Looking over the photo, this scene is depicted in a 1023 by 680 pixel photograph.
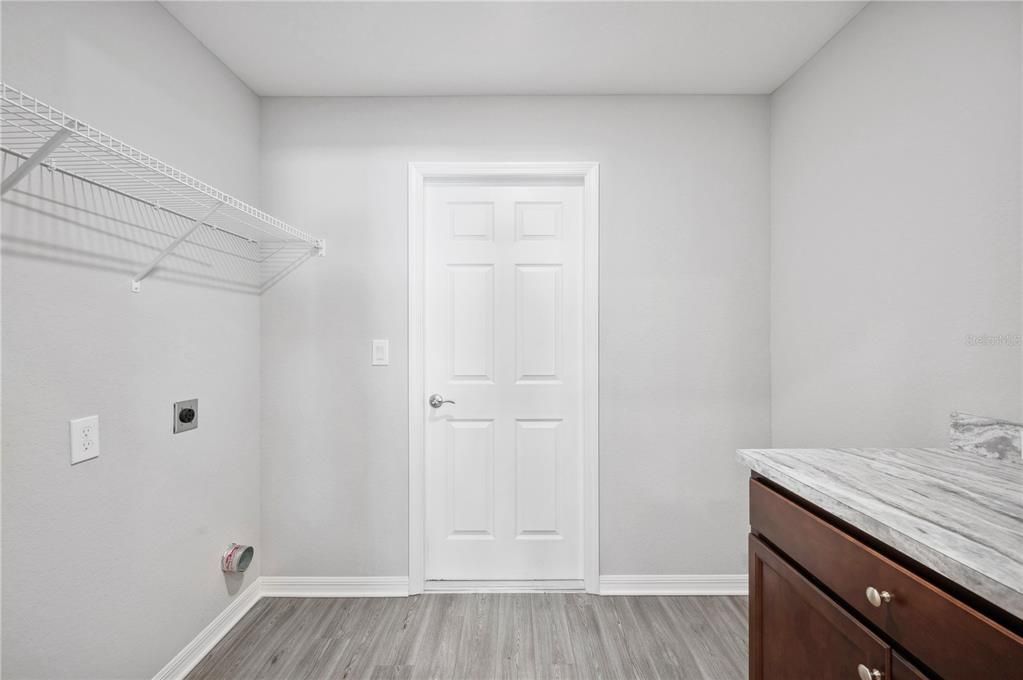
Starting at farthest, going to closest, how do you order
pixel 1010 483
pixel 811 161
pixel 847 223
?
pixel 811 161
pixel 847 223
pixel 1010 483

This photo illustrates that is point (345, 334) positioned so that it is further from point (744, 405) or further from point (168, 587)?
point (744, 405)

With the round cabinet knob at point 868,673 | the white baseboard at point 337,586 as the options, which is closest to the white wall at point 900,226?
the round cabinet knob at point 868,673

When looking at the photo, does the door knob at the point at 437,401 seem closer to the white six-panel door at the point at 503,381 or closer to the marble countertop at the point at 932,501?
the white six-panel door at the point at 503,381

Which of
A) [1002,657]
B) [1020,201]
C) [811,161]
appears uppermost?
[811,161]

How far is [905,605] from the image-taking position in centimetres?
75

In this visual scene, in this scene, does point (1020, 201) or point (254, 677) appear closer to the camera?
point (1020, 201)

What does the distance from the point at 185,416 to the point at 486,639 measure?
1.49m

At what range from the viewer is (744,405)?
2.28 meters

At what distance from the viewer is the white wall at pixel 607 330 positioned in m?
2.27

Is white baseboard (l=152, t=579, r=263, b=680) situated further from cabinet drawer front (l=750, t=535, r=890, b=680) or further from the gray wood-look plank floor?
cabinet drawer front (l=750, t=535, r=890, b=680)

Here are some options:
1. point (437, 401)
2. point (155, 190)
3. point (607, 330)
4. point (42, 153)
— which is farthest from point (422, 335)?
point (42, 153)

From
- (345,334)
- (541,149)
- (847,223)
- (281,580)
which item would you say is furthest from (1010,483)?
(281,580)

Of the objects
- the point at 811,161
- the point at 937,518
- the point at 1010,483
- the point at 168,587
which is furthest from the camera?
the point at 811,161

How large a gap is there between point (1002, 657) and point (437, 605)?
2035 millimetres
